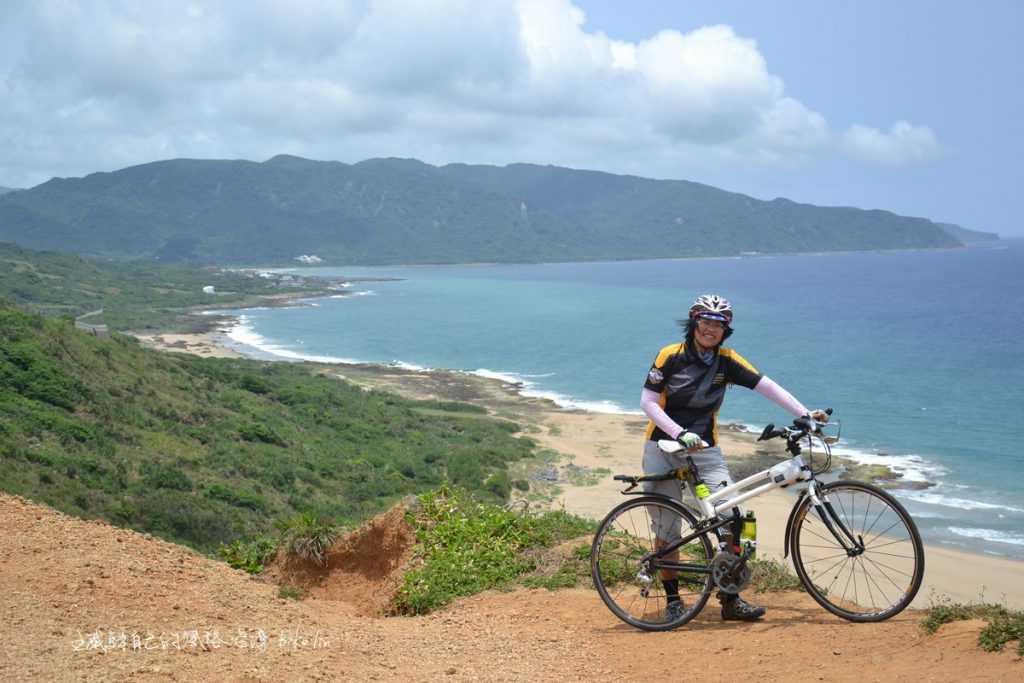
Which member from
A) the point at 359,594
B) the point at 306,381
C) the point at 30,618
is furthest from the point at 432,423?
the point at 30,618

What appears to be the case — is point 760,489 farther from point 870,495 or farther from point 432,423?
point 432,423

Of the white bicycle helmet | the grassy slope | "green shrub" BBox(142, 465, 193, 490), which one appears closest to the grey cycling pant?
the white bicycle helmet

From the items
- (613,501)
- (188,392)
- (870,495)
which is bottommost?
(613,501)

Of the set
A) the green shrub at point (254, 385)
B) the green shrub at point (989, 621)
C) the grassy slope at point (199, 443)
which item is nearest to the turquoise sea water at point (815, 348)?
the grassy slope at point (199, 443)

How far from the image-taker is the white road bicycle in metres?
5.91

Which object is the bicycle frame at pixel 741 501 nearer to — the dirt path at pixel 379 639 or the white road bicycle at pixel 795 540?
the white road bicycle at pixel 795 540

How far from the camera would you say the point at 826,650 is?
5289mm

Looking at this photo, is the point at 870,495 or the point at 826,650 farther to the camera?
the point at 870,495

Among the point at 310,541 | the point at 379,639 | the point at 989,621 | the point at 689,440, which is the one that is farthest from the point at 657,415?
the point at 310,541

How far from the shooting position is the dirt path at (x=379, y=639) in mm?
4926

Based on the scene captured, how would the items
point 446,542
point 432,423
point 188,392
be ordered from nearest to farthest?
point 446,542, point 188,392, point 432,423

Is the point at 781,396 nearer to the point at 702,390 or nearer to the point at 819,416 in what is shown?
the point at 819,416

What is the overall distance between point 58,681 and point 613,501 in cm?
2760

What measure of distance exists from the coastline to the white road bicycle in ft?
2.18
